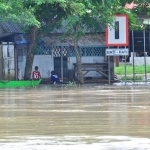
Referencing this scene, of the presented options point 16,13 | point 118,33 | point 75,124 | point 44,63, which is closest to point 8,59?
point 44,63

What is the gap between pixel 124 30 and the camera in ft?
94.6

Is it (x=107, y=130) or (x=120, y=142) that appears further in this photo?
(x=107, y=130)

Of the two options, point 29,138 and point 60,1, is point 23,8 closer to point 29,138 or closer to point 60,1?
point 60,1

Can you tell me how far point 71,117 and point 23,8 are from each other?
41.1 ft

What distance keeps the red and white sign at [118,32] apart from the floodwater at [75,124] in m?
9.44

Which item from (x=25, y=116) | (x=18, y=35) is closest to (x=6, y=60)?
(x=18, y=35)

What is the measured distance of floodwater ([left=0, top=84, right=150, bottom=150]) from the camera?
9.82 meters

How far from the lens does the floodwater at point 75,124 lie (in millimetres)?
9820

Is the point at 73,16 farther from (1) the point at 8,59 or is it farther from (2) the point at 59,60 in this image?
(2) the point at 59,60

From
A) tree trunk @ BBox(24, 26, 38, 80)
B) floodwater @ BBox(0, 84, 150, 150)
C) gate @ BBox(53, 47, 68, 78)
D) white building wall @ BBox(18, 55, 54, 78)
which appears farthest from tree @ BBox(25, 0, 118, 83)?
floodwater @ BBox(0, 84, 150, 150)

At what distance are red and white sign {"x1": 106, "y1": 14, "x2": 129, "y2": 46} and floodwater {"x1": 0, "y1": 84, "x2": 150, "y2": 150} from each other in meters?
9.44

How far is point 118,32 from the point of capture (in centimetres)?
2897

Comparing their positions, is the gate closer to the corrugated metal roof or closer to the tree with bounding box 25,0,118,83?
the corrugated metal roof

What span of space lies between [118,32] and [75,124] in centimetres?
1681
